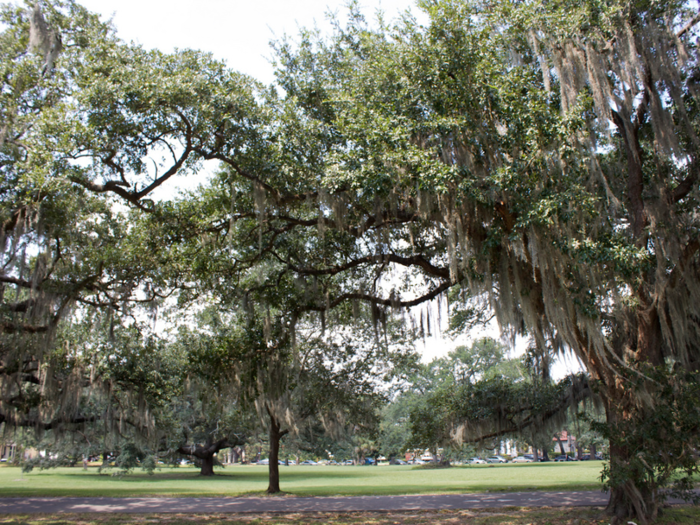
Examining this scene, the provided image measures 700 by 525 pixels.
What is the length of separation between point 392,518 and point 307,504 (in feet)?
10.2

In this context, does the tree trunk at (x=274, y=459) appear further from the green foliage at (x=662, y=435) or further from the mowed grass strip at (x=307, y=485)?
the green foliage at (x=662, y=435)

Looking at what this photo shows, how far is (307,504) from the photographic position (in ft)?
35.8

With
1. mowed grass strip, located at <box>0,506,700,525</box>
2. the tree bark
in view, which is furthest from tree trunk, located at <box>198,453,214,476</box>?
mowed grass strip, located at <box>0,506,700,525</box>

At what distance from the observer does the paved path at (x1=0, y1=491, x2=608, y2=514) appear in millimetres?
9812

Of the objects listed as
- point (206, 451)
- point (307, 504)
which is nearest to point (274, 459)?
point (307, 504)

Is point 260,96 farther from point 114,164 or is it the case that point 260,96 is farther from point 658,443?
point 658,443

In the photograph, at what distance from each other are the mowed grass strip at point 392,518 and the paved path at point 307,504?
0.72m

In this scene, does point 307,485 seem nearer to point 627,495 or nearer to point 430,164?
point 627,495

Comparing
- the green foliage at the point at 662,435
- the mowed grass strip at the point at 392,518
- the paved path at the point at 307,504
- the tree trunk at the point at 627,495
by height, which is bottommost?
the paved path at the point at 307,504

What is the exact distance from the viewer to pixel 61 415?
11.9m

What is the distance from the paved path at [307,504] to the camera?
9.81 metres

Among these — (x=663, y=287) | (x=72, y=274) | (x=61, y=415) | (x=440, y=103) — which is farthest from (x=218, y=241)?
(x=663, y=287)

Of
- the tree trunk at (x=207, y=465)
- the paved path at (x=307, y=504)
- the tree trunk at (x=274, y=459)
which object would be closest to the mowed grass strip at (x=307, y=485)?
the tree trunk at (x=274, y=459)

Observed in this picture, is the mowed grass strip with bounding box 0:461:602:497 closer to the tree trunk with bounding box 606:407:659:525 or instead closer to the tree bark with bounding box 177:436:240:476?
the tree bark with bounding box 177:436:240:476
